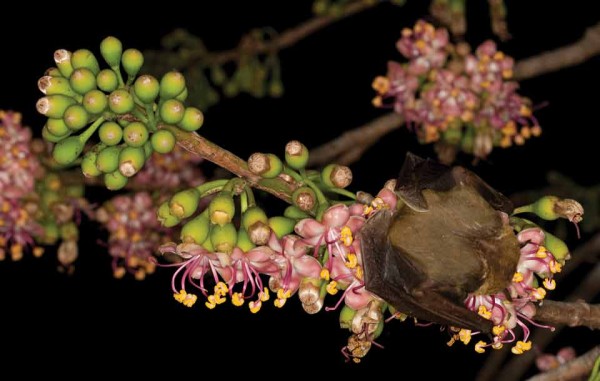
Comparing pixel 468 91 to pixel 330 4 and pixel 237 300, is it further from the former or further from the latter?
pixel 237 300

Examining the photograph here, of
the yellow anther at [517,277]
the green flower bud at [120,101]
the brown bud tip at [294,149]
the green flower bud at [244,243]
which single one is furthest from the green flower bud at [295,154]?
the yellow anther at [517,277]

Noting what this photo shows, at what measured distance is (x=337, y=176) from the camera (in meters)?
1.22

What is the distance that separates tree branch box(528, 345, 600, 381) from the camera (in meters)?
1.43

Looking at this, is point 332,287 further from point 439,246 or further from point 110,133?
point 110,133

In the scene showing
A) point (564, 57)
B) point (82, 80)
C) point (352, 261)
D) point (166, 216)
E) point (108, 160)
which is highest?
point (82, 80)

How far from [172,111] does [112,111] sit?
0.27 feet

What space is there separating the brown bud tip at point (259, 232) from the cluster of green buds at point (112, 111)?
0.15 meters

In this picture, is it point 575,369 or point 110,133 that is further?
point 575,369

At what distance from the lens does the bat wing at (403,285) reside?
3.55ft

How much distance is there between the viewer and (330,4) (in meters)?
2.60

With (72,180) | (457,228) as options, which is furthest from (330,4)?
(457,228)

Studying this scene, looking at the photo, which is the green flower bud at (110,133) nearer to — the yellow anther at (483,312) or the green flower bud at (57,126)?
the green flower bud at (57,126)

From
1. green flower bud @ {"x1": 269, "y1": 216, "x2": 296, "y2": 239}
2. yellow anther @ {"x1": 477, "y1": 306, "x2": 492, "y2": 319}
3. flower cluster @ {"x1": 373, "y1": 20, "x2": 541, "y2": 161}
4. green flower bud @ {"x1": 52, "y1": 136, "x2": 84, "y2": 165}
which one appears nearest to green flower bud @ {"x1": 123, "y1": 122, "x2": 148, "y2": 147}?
green flower bud @ {"x1": 52, "y1": 136, "x2": 84, "y2": 165}

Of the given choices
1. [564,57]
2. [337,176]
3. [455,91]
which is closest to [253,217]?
[337,176]
